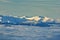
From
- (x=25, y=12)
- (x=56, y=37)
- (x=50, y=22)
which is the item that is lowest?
(x=56, y=37)

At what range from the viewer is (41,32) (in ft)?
4.53

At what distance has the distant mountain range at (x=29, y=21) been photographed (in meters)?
1.36

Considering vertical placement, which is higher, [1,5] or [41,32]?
[1,5]

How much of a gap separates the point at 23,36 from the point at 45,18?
295 mm

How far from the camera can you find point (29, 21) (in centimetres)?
138

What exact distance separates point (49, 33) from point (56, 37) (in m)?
0.08

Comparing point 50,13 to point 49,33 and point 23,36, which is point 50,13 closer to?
point 49,33

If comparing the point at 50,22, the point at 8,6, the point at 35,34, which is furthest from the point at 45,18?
the point at 8,6

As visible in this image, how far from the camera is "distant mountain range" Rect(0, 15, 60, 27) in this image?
1364 mm

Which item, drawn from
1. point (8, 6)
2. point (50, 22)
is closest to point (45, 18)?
point (50, 22)

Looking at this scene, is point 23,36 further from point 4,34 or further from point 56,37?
point 56,37

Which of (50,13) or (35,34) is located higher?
(50,13)

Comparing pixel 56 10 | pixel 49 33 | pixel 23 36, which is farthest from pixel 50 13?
pixel 23 36

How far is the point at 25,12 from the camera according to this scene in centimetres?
139
